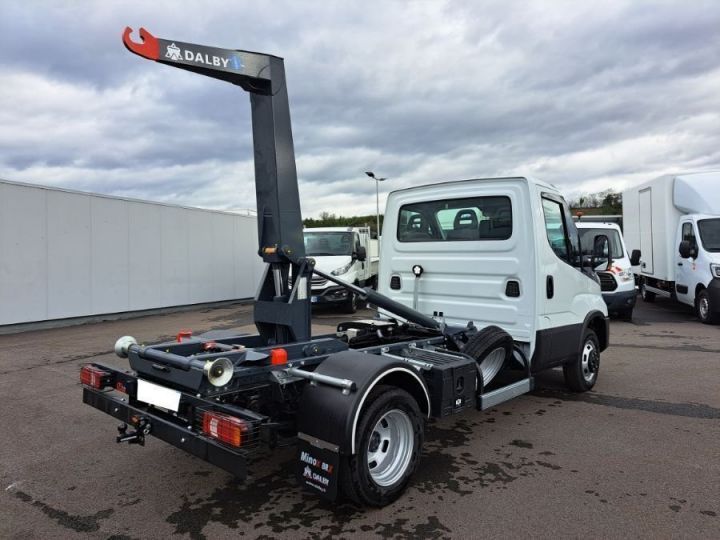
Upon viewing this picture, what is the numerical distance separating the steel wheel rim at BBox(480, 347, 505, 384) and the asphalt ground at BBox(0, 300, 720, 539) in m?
0.50

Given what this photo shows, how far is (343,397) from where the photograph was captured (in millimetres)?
3113

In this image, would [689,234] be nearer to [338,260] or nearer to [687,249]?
[687,249]

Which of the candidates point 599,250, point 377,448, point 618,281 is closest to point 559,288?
point 599,250

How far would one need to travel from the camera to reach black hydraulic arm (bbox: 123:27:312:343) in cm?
426

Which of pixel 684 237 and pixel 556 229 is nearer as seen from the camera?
pixel 556 229

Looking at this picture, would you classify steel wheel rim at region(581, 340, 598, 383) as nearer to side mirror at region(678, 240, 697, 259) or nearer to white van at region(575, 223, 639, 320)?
white van at region(575, 223, 639, 320)

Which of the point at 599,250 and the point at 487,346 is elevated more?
the point at 599,250

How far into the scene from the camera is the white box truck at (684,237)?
1112cm

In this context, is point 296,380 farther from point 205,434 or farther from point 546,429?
point 546,429

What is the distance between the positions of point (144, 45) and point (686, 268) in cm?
1259

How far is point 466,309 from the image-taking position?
543 cm

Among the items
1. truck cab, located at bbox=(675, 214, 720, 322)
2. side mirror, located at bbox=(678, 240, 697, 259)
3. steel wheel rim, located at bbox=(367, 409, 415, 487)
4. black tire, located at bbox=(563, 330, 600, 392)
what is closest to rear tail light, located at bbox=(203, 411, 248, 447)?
steel wheel rim, located at bbox=(367, 409, 415, 487)

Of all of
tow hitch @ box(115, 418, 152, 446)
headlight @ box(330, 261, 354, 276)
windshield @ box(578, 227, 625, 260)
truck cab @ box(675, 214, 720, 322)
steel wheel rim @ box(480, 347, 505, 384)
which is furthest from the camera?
headlight @ box(330, 261, 354, 276)

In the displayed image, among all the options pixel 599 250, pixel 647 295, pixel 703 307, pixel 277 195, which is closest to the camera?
pixel 277 195
